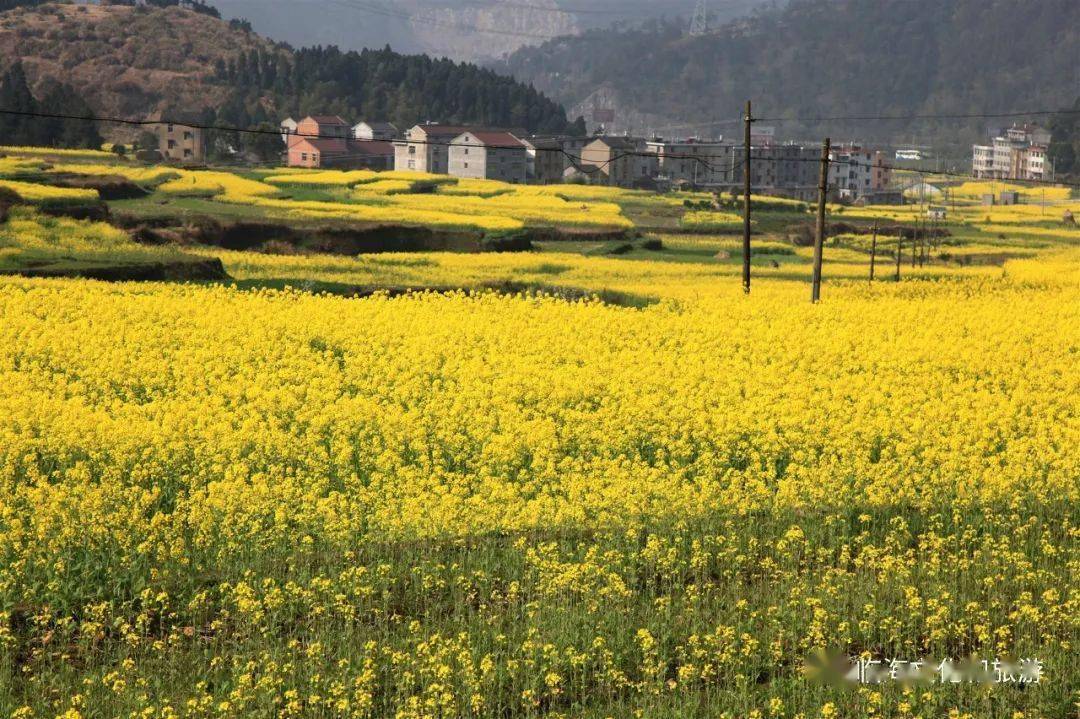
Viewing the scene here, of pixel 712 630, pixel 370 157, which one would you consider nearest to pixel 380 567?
pixel 712 630

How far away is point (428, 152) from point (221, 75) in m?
56.1

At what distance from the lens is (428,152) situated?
125688 millimetres

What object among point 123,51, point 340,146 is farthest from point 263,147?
point 123,51

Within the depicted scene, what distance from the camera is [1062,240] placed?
7988cm

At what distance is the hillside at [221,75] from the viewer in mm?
161250

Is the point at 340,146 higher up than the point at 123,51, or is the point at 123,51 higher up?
the point at 123,51

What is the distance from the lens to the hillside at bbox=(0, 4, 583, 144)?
16125 centimetres

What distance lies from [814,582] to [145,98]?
524ft

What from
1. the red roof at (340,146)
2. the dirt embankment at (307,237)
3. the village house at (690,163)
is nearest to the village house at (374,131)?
the red roof at (340,146)

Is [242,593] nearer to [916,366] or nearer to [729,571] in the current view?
[729,571]

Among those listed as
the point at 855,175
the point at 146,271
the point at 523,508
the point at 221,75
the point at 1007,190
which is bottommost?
the point at 523,508

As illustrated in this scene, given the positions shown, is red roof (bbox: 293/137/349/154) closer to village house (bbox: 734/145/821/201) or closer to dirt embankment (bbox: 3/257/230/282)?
village house (bbox: 734/145/821/201)

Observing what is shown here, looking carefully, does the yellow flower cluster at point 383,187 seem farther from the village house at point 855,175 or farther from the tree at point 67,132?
the village house at point 855,175

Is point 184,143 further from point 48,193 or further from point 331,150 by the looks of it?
point 48,193
